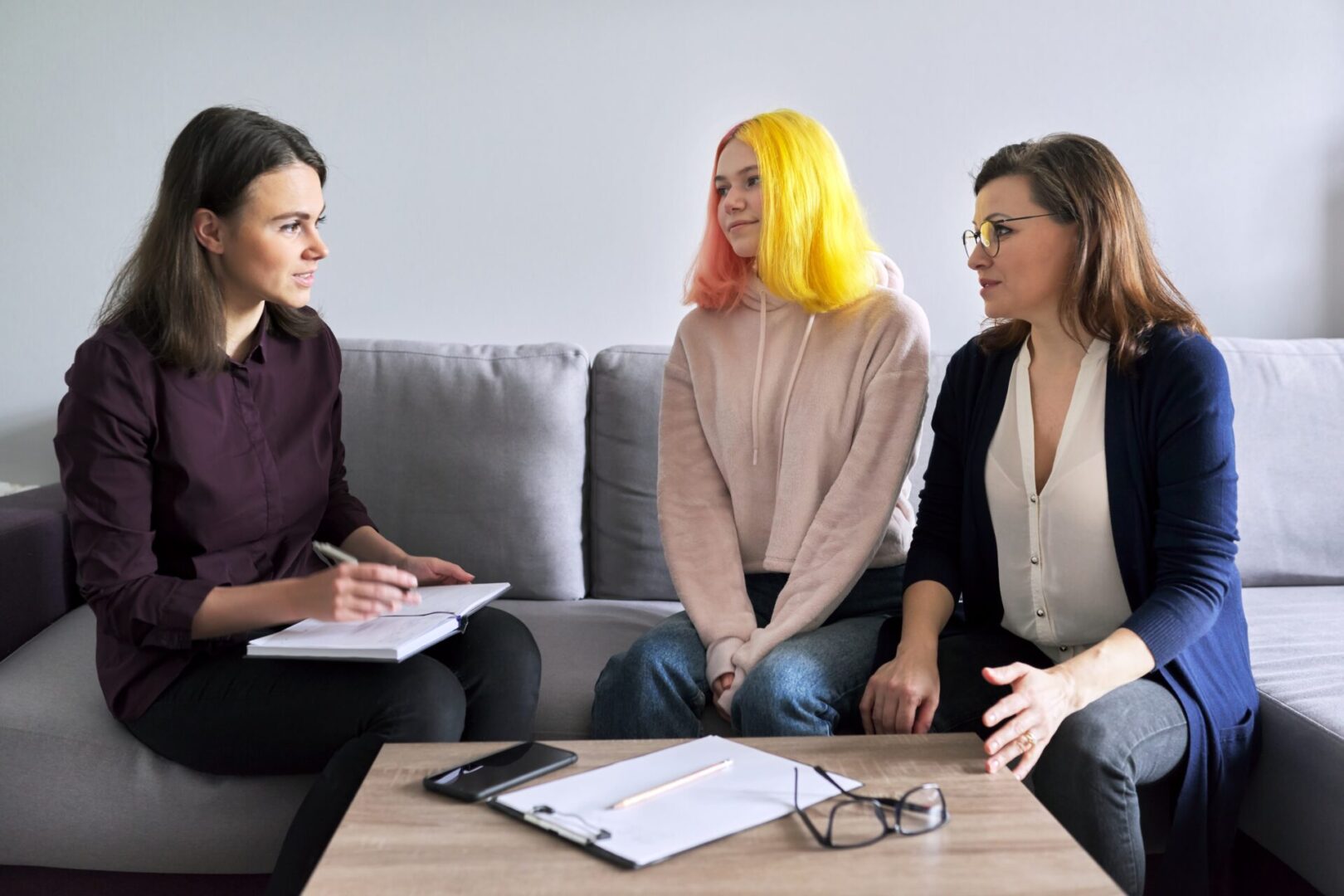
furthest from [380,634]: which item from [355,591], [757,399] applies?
[757,399]

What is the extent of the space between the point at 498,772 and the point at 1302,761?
39.9 inches

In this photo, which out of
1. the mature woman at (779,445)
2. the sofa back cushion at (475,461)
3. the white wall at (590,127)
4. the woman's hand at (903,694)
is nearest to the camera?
the woman's hand at (903,694)

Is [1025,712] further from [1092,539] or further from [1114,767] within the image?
[1092,539]

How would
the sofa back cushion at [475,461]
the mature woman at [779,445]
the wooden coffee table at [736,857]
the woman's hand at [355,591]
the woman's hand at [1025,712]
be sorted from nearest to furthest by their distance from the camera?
1. the wooden coffee table at [736,857]
2. the woman's hand at [1025,712]
3. the woman's hand at [355,591]
4. the mature woman at [779,445]
5. the sofa back cushion at [475,461]

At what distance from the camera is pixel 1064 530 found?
1535mm

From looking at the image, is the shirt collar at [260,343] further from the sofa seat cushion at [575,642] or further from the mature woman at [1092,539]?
the mature woman at [1092,539]

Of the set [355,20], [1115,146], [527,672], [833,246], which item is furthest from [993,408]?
[355,20]

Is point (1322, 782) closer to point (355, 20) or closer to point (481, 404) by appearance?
point (481, 404)

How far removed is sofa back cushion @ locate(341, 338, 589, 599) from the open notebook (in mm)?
554

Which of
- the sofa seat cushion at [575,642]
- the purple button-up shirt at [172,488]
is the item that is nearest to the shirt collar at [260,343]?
the purple button-up shirt at [172,488]

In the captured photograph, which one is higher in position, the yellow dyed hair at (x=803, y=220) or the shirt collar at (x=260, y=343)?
the yellow dyed hair at (x=803, y=220)

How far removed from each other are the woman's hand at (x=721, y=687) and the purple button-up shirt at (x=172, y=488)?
24.5 inches

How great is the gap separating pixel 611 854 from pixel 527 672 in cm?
67

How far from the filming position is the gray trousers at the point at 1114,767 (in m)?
1.37
